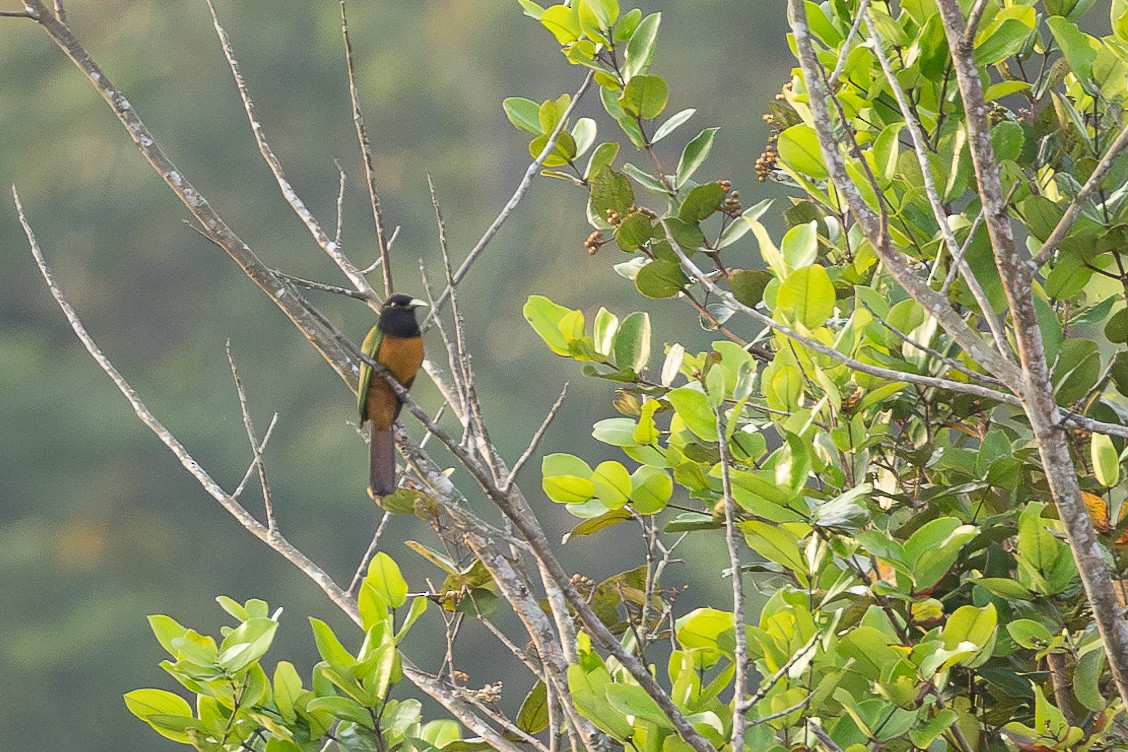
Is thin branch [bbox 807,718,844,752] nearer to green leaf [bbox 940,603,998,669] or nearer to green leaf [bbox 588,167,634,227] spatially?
green leaf [bbox 940,603,998,669]

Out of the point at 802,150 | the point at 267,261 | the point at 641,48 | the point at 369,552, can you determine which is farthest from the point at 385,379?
the point at 267,261

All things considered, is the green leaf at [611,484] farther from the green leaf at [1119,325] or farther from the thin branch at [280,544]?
the green leaf at [1119,325]

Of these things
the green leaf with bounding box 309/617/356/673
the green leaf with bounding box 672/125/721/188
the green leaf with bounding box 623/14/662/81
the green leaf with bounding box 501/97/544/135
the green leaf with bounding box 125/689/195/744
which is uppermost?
the green leaf with bounding box 623/14/662/81

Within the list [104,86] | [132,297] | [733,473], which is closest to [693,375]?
[733,473]

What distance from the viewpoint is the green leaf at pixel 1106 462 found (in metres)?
1.50

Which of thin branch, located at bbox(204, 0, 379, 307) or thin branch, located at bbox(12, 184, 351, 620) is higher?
thin branch, located at bbox(204, 0, 379, 307)

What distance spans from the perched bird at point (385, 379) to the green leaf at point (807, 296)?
2.92ft

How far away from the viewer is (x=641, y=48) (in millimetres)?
1854

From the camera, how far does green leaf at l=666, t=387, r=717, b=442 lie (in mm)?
1502

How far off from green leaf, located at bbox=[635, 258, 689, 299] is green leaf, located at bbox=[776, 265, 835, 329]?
0.95 feet

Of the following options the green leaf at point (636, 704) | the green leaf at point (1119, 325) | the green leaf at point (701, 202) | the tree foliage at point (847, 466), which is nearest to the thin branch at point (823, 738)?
the tree foliage at point (847, 466)

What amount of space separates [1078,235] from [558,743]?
0.91 meters

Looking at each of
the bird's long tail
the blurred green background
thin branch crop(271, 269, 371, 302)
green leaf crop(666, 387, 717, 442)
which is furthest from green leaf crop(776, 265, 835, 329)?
the blurred green background

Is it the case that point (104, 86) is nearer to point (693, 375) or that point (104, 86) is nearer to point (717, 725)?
point (693, 375)
